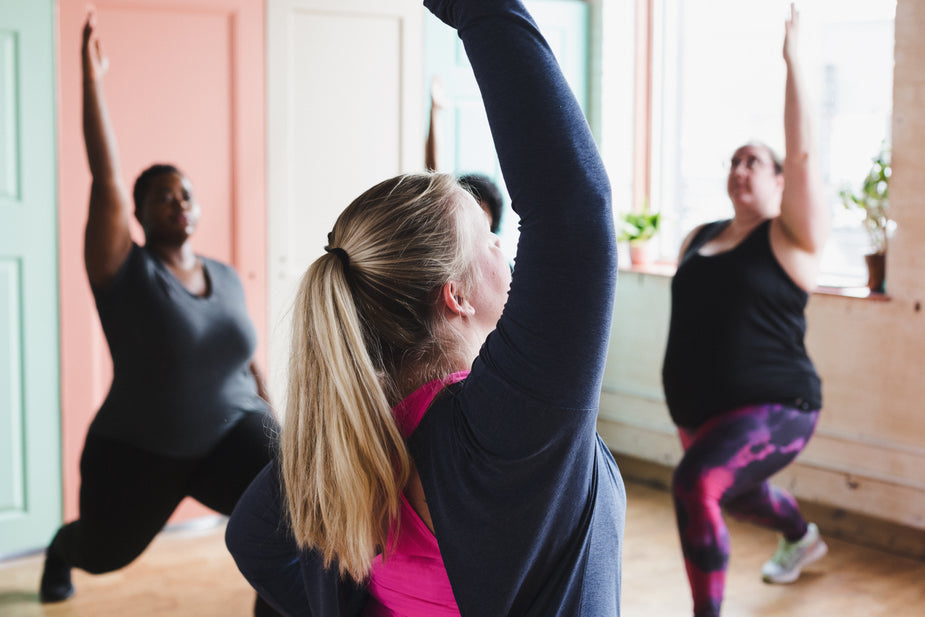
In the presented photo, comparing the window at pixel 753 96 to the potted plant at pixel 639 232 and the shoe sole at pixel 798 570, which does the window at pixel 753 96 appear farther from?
the shoe sole at pixel 798 570

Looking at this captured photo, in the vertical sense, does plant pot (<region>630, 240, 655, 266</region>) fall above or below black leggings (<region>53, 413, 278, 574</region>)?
above

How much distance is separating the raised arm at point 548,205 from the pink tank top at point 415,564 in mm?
215

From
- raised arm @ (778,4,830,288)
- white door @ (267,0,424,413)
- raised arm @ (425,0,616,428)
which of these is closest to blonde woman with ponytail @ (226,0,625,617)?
raised arm @ (425,0,616,428)

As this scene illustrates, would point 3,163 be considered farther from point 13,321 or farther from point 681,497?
point 681,497

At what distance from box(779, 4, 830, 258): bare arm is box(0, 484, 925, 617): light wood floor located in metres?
1.21

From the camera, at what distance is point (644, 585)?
3.30 meters

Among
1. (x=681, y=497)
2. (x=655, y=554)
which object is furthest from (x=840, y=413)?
(x=681, y=497)

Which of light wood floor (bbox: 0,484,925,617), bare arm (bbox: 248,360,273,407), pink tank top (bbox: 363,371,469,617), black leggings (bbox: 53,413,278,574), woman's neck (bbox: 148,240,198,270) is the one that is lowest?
light wood floor (bbox: 0,484,925,617)

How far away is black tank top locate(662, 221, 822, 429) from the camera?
2783 millimetres

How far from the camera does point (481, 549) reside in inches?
34.9

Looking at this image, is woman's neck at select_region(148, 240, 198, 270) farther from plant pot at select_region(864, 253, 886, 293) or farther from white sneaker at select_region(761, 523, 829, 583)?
plant pot at select_region(864, 253, 886, 293)

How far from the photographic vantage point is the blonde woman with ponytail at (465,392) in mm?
784

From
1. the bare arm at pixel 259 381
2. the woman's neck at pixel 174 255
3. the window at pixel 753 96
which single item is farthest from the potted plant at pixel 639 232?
the woman's neck at pixel 174 255

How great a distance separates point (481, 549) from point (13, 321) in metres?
2.98
